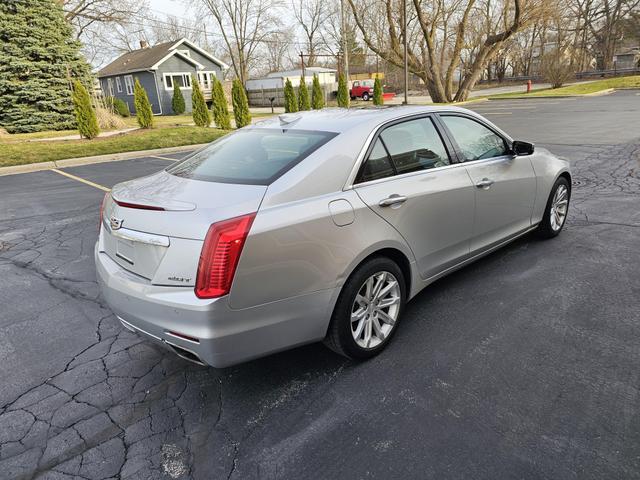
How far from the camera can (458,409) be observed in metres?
2.60

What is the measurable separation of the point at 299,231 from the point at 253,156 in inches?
36.3

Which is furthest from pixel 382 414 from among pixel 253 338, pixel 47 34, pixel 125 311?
pixel 47 34

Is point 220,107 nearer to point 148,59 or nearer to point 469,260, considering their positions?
point 469,260

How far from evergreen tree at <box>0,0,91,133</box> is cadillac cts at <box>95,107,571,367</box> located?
21.5 meters

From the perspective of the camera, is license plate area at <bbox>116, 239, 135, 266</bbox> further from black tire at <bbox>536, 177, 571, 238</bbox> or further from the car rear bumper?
black tire at <bbox>536, 177, 571, 238</bbox>

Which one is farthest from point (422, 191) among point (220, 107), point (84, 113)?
point (220, 107)

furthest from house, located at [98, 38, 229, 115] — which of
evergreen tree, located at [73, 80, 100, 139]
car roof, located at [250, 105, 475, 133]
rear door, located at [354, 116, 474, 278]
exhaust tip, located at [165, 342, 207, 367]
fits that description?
exhaust tip, located at [165, 342, 207, 367]

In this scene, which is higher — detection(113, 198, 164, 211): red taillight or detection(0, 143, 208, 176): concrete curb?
detection(113, 198, 164, 211): red taillight

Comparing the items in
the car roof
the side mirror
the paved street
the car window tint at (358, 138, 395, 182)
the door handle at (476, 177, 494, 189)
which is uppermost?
the car roof

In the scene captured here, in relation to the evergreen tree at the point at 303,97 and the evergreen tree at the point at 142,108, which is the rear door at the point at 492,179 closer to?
the evergreen tree at the point at 142,108

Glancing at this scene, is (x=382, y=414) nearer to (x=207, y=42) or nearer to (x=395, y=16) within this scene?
(x=395, y=16)

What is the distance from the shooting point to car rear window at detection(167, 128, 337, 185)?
291 cm

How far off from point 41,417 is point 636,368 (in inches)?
141

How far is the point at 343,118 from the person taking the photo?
344 cm
